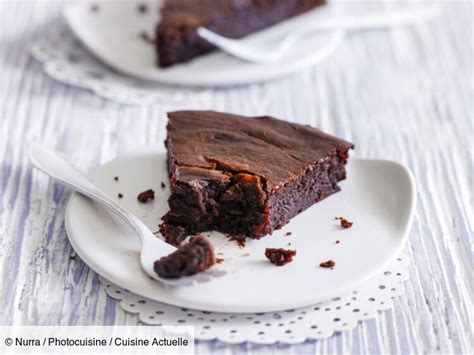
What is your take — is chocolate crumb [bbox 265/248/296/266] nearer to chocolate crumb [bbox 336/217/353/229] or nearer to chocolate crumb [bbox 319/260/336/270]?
chocolate crumb [bbox 319/260/336/270]

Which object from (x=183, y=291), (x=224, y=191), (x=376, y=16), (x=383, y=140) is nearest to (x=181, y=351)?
(x=183, y=291)

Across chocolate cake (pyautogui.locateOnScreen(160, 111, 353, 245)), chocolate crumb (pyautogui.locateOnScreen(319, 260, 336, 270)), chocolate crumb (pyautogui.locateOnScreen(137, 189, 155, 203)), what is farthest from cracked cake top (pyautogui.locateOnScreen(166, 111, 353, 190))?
chocolate crumb (pyautogui.locateOnScreen(319, 260, 336, 270))

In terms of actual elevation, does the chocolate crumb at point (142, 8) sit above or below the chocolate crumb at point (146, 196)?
below

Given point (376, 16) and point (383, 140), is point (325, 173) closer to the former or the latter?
point (383, 140)

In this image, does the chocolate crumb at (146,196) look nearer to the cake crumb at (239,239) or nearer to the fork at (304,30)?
the cake crumb at (239,239)

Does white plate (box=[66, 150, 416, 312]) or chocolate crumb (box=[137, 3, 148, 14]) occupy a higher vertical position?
white plate (box=[66, 150, 416, 312])

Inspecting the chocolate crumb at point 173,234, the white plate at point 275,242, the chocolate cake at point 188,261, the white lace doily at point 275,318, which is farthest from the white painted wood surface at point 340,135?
the chocolate crumb at point 173,234

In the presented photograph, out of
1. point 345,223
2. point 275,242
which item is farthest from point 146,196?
point 345,223
